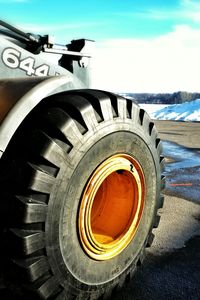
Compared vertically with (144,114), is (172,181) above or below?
below

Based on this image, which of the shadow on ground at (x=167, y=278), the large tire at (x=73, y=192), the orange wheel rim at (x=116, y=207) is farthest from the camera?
the shadow on ground at (x=167, y=278)

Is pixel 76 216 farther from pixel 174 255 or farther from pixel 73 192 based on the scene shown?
pixel 174 255

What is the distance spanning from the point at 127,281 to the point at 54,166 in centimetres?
121

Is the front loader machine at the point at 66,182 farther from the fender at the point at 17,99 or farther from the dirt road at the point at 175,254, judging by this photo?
the dirt road at the point at 175,254

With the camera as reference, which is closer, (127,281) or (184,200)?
(127,281)

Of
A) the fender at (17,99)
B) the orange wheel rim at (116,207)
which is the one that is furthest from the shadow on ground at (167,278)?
the fender at (17,99)

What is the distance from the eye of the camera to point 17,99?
6.47 feet

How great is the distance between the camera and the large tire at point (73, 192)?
184cm

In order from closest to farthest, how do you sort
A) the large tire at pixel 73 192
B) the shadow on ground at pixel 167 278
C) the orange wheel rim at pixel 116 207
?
the large tire at pixel 73 192
the orange wheel rim at pixel 116 207
the shadow on ground at pixel 167 278

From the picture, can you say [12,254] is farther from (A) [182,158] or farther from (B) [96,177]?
(A) [182,158]

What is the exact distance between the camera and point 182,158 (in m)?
8.32

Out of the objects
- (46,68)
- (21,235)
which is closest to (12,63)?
(46,68)

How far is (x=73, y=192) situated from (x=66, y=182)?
0.10m

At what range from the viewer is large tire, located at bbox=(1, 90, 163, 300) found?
184 cm
